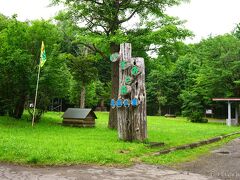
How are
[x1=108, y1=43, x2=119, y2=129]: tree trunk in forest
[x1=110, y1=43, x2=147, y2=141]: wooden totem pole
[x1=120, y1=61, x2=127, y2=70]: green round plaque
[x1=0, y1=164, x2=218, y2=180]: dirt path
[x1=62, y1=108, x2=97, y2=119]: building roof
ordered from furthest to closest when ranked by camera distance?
[x1=62, y1=108, x2=97, y2=119]: building roof < [x1=108, y1=43, x2=119, y2=129]: tree trunk in forest < [x1=120, y1=61, x2=127, y2=70]: green round plaque < [x1=110, y1=43, x2=147, y2=141]: wooden totem pole < [x1=0, y1=164, x2=218, y2=180]: dirt path

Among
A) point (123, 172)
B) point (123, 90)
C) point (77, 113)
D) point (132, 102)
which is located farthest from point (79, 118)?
point (123, 172)

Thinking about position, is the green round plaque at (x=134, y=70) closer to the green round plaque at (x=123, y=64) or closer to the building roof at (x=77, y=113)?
the green round plaque at (x=123, y=64)

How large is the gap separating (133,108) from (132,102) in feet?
0.95

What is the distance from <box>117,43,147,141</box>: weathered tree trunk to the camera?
10.5 metres

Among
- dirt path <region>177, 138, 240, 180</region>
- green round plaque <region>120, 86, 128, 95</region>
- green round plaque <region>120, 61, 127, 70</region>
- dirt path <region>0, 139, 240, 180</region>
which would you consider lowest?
dirt path <region>177, 138, 240, 180</region>

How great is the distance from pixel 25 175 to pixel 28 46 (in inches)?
518

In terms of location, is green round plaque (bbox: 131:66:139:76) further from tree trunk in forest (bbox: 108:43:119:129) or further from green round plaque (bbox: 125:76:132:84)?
tree trunk in forest (bbox: 108:43:119:129)

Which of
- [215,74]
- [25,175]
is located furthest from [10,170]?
[215,74]

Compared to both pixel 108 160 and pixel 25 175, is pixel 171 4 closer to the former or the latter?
pixel 108 160

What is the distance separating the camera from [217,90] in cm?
2986

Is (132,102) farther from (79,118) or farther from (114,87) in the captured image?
(79,118)

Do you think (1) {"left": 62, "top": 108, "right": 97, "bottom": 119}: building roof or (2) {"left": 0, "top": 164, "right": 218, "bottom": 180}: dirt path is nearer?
(2) {"left": 0, "top": 164, "right": 218, "bottom": 180}: dirt path

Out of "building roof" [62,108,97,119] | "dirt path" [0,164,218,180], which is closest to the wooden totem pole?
"dirt path" [0,164,218,180]

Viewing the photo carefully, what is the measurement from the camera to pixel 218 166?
7.71 metres
